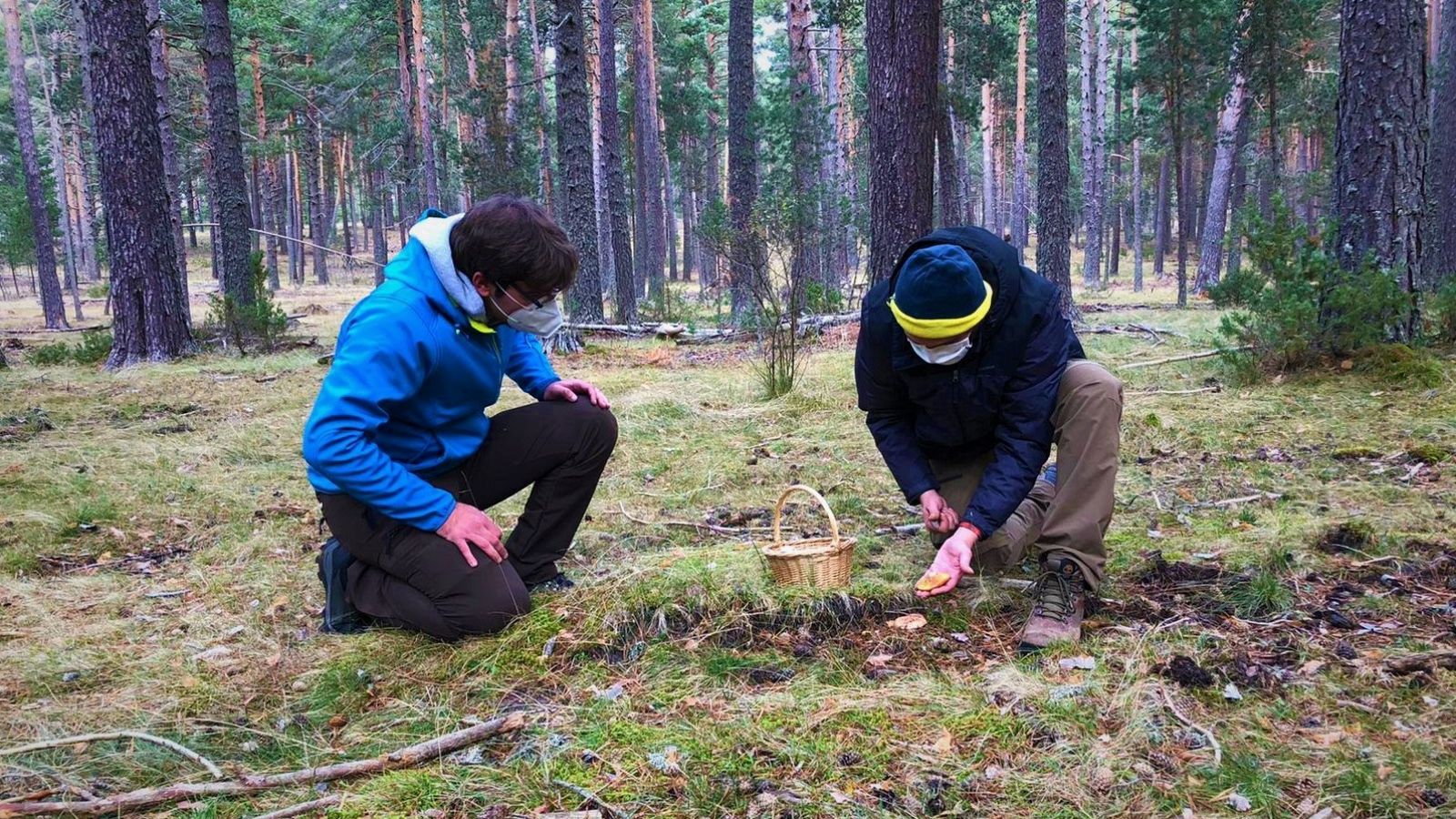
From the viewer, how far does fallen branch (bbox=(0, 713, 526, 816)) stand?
1854 mm

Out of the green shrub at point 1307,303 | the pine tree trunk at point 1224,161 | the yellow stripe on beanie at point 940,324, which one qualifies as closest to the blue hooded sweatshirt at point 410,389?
the yellow stripe on beanie at point 940,324

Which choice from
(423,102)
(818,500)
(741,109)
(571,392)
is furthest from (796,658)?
(423,102)

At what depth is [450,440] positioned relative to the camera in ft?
9.07

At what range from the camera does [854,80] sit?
25719 millimetres

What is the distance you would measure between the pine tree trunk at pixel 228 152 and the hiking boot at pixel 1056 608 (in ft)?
35.0

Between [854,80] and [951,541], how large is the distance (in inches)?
997

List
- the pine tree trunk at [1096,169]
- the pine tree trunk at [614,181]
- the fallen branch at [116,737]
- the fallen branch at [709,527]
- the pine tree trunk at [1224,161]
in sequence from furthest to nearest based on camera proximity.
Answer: the pine tree trunk at [1096,169] → the pine tree trunk at [1224,161] → the pine tree trunk at [614,181] → the fallen branch at [709,527] → the fallen branch at [116,737]

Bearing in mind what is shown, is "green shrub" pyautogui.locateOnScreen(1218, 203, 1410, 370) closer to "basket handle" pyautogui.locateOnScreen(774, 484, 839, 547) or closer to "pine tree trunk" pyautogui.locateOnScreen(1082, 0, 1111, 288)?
"basket handle" pyautogui.locateOnScreen(774, 484, 839, 547)

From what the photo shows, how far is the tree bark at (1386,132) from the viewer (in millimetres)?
5277

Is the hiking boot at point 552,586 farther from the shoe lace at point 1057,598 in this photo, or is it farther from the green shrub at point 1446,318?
the green shrub at point 1446,318

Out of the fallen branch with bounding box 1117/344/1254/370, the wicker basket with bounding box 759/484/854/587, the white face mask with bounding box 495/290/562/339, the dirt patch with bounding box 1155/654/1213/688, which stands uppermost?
the white face mask with bounding box 495/290/562/339

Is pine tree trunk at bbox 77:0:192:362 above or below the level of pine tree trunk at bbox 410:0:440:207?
below

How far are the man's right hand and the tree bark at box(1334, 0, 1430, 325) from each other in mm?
5402

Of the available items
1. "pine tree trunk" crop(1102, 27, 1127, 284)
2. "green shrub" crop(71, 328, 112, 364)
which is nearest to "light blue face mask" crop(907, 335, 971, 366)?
"green shrub" crop(71, 328, 112, 364)
